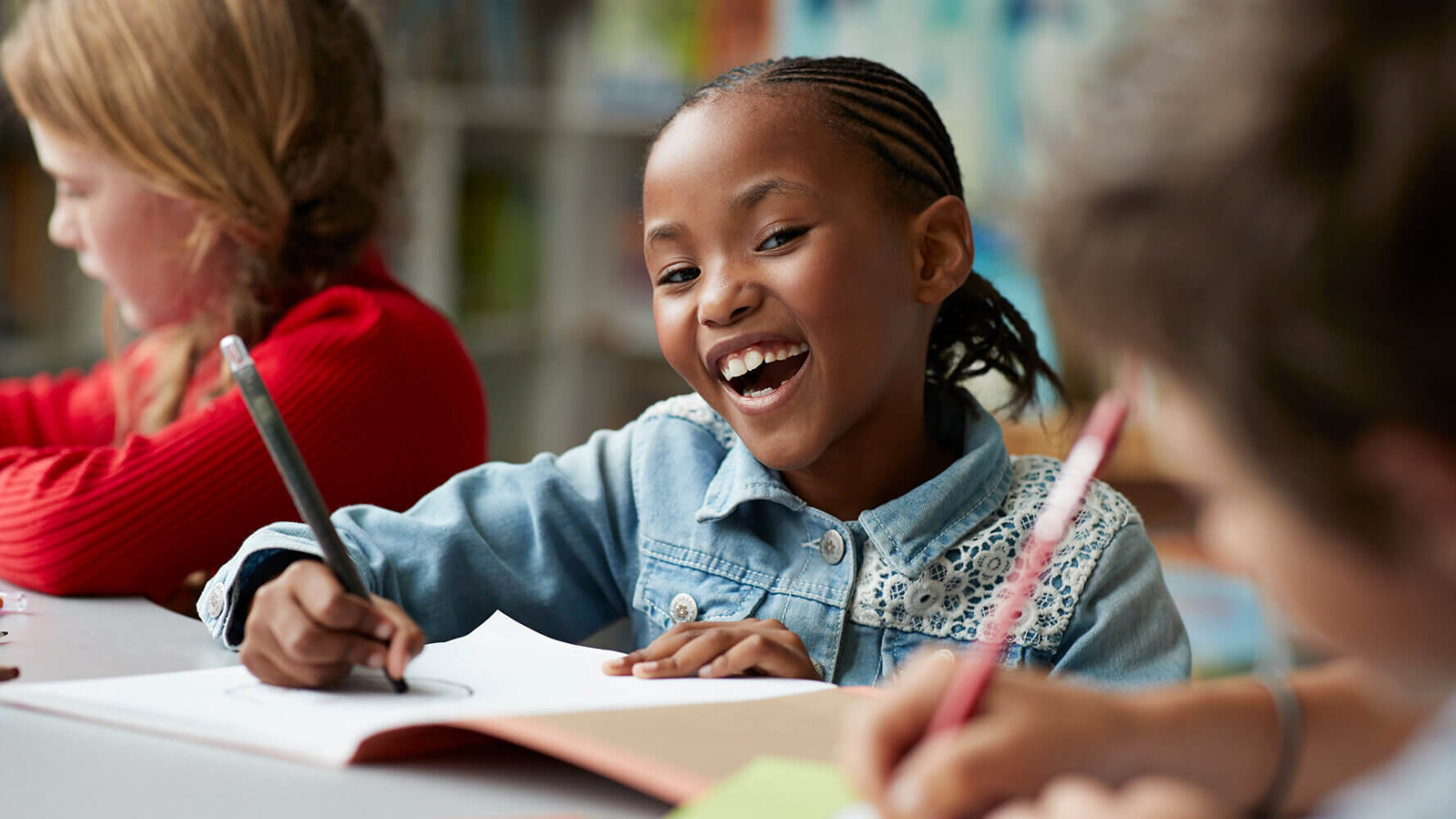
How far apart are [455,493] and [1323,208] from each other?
675mm

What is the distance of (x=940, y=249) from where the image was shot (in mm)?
870

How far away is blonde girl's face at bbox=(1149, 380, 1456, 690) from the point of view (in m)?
0.36

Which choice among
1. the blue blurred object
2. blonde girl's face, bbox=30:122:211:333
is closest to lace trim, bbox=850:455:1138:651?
blonde girl's face, bbox=30:122:211:333

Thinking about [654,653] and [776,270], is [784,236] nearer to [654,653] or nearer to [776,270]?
[776,270]

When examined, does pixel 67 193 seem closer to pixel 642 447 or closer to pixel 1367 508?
pixel 642 447

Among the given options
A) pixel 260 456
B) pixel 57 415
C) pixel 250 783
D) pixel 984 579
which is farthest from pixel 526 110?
pixel 250 783

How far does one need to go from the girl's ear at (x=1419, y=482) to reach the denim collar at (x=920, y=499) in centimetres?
49

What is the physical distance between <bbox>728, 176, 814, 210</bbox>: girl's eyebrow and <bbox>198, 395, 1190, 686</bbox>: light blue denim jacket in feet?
0.59

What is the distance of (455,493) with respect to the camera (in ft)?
2.98

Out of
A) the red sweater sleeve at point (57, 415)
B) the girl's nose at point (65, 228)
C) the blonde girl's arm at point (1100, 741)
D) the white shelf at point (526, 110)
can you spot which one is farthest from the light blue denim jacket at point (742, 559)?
the white shelf at point (526, 110)

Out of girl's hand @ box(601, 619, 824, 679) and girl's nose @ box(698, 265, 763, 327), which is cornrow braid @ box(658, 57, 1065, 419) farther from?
girl's hand @ box(601, 619, 824, 679)

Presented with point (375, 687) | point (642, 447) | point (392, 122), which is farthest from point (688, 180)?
point (392, 122)

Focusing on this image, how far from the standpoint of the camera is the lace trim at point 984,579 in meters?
0.80

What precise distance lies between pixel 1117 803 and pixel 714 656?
1.00 feet
